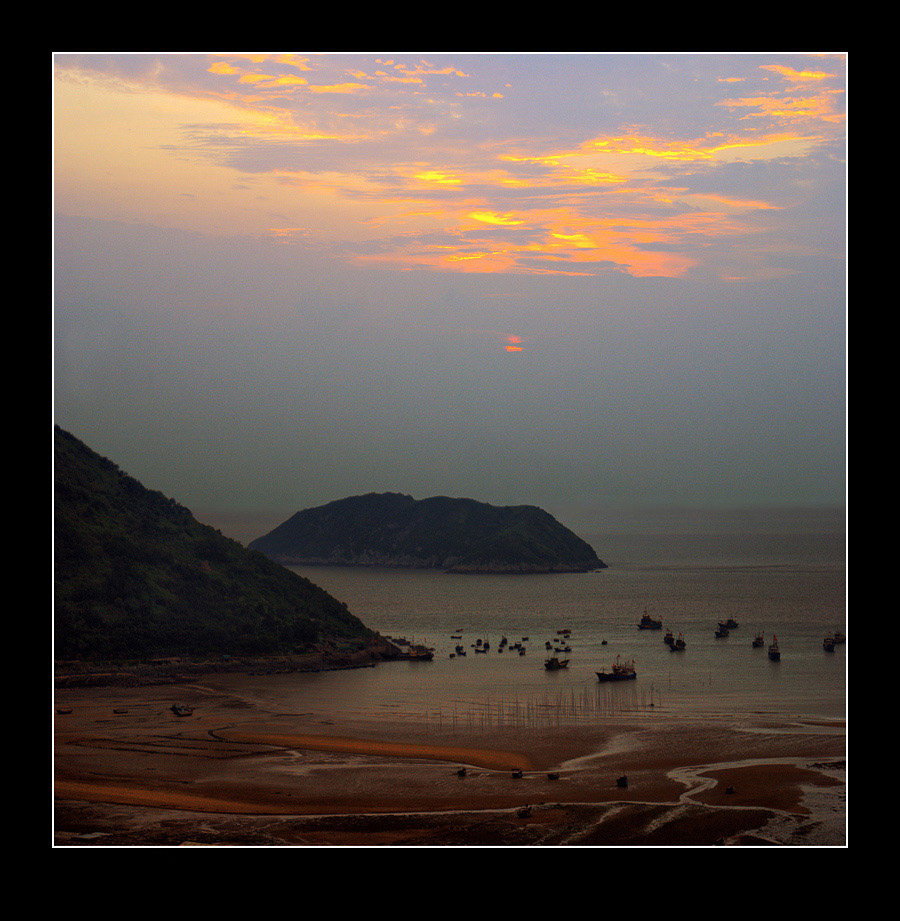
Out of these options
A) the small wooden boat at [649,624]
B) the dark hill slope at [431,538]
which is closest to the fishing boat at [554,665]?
the small wooden boat at [649,624]

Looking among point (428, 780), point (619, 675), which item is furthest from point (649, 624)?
point (428, 780)

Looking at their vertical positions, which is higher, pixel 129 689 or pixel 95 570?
pixel 95 570

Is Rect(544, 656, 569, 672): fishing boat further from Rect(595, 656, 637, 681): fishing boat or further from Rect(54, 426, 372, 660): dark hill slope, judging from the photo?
Rect(54, 426, 372, 660): dark hill slope

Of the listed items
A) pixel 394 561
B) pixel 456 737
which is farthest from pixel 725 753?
pixel 394 561

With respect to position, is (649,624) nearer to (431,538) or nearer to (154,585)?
(154,585)

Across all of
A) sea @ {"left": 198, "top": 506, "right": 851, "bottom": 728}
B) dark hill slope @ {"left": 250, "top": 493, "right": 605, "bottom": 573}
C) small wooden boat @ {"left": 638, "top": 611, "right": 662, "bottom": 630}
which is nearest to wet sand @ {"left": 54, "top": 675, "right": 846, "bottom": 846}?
sea @ {"left": 198, "top": 506, "right": 851, "bottom": 728}
